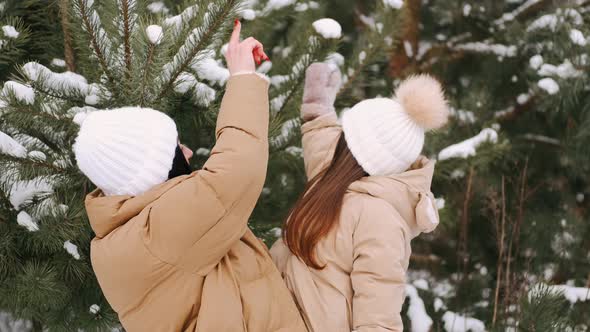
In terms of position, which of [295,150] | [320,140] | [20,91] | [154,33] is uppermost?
[154,33]

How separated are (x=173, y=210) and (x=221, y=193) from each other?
120 millimetres

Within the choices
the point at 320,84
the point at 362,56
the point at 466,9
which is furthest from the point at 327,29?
the point at 466,9

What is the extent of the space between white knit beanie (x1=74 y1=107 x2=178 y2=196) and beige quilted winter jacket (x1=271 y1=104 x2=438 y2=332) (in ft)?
1.76

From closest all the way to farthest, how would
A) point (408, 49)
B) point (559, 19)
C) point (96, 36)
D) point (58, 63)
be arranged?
point (96, 36) < point (58, 63) < point (559, 19) < point (408, 49)

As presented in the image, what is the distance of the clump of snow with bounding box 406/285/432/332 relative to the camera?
9.02 ft

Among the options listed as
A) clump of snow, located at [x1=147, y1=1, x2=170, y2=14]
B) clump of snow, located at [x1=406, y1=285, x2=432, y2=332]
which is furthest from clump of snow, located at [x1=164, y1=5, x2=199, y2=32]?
clump of snow, located at [x1=406, y1=285, x2=432, y2=332]

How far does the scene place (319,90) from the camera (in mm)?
1928

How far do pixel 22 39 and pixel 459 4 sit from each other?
2.81m

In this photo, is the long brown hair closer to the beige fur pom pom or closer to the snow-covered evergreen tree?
the beige fur pom pom

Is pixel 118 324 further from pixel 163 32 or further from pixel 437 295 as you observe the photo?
pixel 437 295

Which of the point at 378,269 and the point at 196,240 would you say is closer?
the point at 196,240

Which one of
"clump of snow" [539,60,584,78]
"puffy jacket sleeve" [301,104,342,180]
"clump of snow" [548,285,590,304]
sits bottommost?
"clump of snow" [548,285,590,304]

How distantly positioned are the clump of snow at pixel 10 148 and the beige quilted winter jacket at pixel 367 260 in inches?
33.7

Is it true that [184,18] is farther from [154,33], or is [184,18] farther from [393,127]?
[393,127]
